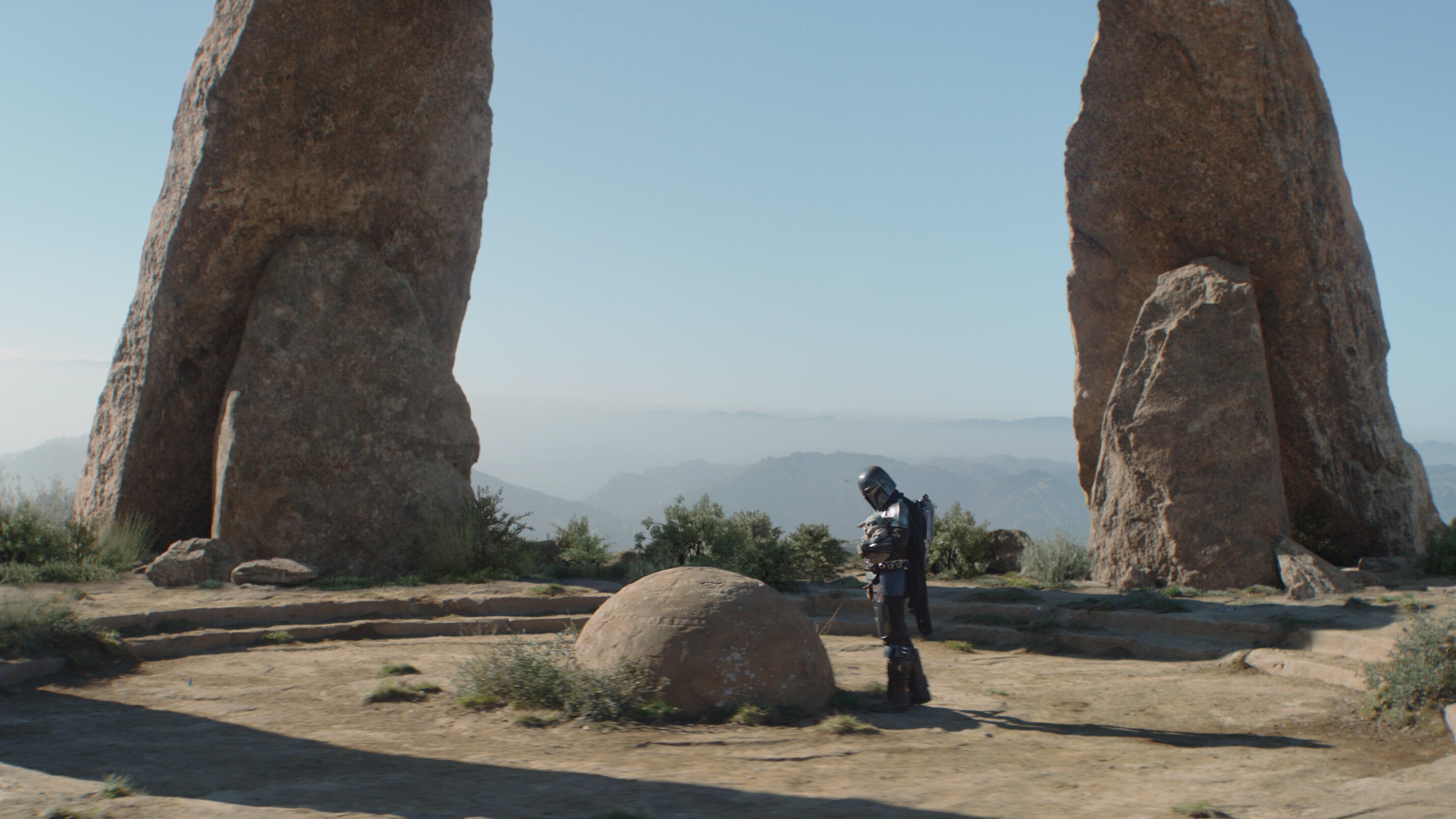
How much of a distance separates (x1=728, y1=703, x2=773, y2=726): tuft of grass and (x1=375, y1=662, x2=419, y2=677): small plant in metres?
2.95

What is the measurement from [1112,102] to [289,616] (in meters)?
12.6

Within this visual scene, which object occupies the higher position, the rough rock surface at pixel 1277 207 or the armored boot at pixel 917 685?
the rough rock surface at pixel 1277 207

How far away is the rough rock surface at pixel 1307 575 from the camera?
1055cm

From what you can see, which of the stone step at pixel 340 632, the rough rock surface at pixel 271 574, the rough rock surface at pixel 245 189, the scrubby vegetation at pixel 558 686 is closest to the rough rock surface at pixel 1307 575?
the stone step at pixel 340 632

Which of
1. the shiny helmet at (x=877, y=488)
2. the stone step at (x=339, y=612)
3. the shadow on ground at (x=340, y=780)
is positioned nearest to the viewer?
the shadow on ground at (x=340, y=780)

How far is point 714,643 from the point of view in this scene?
625 cm

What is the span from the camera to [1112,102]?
13477 mm

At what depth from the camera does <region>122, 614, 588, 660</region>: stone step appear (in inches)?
326

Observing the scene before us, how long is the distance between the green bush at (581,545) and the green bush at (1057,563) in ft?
20.6

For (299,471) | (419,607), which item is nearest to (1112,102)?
(419,607)

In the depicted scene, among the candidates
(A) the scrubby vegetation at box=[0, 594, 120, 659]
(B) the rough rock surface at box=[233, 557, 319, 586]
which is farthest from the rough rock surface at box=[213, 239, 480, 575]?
(A) the scrubby vegetation at box=[0, 594, 120, 659]

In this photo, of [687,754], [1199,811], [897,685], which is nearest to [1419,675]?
[1199,811]

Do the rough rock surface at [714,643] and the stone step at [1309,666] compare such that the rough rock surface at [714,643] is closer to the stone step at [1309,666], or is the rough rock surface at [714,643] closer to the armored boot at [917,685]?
the armored boot at [917,685]

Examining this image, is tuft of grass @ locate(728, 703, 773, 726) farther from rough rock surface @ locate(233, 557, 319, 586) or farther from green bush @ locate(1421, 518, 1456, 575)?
green bush @ locate(1421, 518, 1456, 575)
